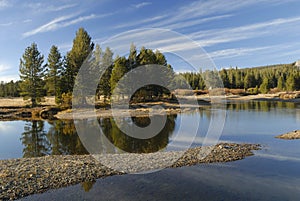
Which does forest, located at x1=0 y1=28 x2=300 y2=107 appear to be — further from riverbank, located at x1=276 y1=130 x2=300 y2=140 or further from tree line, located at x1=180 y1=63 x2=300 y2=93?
tree line, located at x1=180 y1=63 x2=300 y2=93

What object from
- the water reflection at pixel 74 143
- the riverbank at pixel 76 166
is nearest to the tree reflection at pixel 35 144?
the water reflection at pixel 74 143

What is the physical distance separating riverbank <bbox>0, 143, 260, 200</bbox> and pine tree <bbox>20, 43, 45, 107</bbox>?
42.4 metres

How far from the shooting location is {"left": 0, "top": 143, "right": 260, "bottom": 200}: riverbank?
1244 cm

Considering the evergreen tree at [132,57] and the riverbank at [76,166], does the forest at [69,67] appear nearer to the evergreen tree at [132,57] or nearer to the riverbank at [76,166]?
the evergreen tree at [132,57]

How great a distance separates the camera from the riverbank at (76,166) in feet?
40.8

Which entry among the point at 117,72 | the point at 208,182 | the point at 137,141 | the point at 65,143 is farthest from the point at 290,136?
the point at 117,72

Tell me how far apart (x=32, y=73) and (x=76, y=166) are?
46.8 m

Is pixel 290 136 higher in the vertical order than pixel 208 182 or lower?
higher

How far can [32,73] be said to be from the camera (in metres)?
55.8

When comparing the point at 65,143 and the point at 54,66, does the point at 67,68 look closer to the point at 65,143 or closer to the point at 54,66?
the point at 54,66

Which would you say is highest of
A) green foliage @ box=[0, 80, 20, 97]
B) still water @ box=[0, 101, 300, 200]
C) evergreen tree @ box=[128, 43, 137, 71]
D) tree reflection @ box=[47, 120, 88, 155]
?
evergreen tree @ box=[128, 43, 137, 71]

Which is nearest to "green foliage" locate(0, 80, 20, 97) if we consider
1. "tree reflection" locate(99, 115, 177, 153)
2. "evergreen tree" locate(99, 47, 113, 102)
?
"evergreen tree" locate(99, 47, 113, 102)

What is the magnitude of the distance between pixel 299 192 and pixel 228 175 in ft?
11.2

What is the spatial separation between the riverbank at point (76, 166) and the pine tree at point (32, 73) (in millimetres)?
42373
